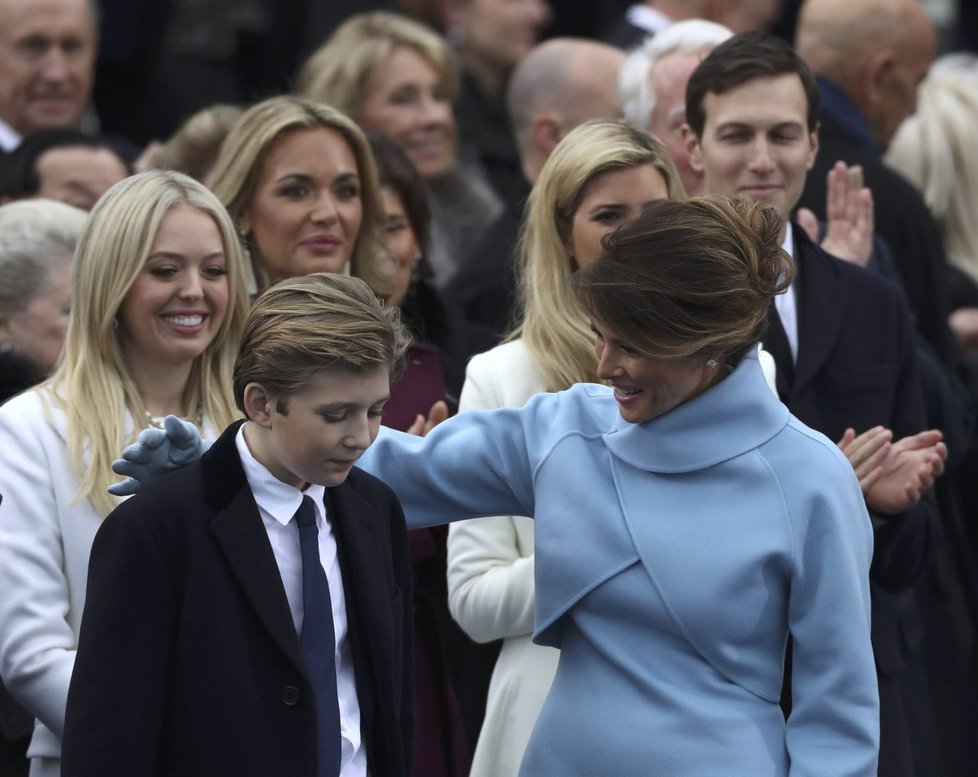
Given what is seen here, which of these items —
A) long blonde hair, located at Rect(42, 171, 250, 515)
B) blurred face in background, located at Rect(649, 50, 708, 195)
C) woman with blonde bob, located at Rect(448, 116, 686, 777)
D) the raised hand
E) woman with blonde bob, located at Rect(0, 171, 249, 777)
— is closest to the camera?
woman with blonde bob, located at Rect(0, 171, 249, 777)

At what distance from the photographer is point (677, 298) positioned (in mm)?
3234

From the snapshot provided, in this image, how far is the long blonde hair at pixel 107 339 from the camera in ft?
12.7

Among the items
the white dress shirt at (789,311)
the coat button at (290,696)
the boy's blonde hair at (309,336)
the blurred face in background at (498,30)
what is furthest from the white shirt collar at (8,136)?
the coat button at (290,696)

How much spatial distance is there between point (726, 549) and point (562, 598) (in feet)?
1.09

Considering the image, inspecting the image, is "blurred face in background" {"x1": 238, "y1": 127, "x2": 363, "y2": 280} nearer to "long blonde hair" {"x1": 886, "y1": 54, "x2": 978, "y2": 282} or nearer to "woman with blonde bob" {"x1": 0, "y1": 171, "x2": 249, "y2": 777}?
"woman with blonde bob" {"x1": 0, "y1": 171, "x2": 249, "y2": 777}

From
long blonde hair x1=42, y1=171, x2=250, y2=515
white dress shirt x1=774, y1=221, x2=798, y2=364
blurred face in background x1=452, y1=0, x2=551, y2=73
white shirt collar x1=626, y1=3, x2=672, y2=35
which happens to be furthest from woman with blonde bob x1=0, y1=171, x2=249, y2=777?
blurred face in background x1=452, y1=0, x2=551, y2=73

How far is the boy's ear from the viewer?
325 centimetres

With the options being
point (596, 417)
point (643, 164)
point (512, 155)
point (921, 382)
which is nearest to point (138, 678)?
point (596, 417)

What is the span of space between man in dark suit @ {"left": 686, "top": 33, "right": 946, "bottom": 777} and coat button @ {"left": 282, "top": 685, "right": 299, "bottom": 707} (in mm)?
1494

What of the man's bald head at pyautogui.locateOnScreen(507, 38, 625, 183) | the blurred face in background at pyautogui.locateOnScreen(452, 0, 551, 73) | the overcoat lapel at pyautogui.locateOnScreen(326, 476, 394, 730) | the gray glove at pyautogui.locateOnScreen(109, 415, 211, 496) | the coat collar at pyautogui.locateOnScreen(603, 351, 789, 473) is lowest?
the overcoat lapel at pyautogui.locateOnScreen(326, 476, 394, 730)

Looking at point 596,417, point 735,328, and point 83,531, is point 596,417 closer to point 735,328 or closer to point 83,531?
point 735,328

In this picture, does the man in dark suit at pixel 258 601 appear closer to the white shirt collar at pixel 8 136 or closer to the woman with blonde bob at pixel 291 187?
the woman with blonde bob at pixel 291 187

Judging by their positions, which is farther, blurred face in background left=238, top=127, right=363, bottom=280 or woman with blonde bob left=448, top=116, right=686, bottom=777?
blurred face in background left=238, top=127, right=363, bottom=280

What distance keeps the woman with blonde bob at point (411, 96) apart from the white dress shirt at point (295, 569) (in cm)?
365
